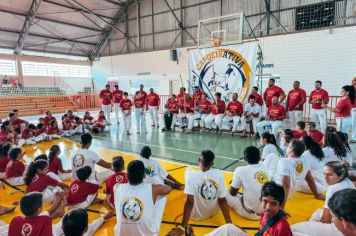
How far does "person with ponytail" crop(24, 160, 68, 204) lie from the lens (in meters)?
3.99

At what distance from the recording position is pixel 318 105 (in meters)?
8.61

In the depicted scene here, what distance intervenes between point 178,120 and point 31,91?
16896mm

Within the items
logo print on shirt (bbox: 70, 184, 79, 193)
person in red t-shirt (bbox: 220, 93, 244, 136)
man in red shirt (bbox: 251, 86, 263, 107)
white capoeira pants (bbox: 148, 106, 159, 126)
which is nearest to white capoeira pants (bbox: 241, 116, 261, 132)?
person in red t-shirt (bbox: 220, 93, 244, 136)

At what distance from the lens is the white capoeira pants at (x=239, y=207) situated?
3672mm

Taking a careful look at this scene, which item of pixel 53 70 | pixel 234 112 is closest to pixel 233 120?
pixel 234 112

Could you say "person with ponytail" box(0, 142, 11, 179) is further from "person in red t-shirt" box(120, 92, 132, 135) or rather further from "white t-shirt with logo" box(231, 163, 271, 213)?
"person in red t-shirt" box(120, 92, 132, 135)

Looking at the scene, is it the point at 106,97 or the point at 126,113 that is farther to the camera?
the point at 106,97

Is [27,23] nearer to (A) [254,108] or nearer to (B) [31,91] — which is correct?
(B) [31,91]

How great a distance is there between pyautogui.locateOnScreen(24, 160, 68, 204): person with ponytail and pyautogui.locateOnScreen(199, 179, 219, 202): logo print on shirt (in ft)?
8.16

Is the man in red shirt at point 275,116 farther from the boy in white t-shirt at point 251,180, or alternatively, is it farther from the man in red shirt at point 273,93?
the boy in white t-shirt at point 251,180

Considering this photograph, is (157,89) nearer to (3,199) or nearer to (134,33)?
(134,33)

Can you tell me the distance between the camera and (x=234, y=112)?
10.0 meters

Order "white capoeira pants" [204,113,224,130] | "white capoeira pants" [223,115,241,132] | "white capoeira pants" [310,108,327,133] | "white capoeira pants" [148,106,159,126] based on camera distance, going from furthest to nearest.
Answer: "white capoeira pants" [148,106,159,126] < "white capoeira pants" [204,113,224,130] < "white capoeira pants" [223,115,241,132] < "white capoeira pants" [310,108,327,133]

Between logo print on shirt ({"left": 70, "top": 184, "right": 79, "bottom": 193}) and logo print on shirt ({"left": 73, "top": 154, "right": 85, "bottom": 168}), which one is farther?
logo print on shirt ({"left": 73, "top": 154, "right": 85, "bottom": 168})
